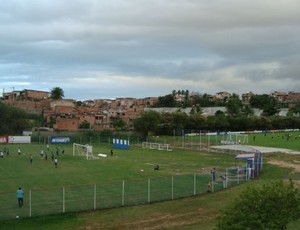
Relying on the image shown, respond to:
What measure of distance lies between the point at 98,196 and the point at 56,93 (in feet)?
553

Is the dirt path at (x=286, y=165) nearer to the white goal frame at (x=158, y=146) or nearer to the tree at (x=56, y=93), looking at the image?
the white goal frame at (x=158, y=146)

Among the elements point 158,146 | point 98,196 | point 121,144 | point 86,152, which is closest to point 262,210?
point 98,196

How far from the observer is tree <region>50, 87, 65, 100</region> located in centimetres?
19326

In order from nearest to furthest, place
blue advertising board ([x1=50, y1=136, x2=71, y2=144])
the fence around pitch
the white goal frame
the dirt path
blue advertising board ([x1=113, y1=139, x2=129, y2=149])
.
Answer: the fence around pitch < the dirt path < blue advertising board ([x1=113, y1=139, x2=129, y2=149]) < the white goal frame < blue advertising board ([x1=50, y1=136, x2=71, y2=144])

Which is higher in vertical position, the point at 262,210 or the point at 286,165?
the point at 262,210

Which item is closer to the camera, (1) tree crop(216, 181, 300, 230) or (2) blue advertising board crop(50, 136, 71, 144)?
(1) tree crop(216, 181, 300, 230)

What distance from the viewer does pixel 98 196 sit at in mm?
30453

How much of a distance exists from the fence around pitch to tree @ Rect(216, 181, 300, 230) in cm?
1385

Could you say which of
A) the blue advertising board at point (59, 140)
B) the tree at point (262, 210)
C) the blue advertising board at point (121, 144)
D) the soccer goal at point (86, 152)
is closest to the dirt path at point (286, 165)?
the soccer goal at point (86, 152)

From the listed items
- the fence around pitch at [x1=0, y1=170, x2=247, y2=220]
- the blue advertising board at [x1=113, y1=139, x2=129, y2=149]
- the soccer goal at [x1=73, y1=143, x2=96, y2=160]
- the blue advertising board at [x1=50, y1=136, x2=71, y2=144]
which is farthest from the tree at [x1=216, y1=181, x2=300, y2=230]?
the blue advertising board at [x1=50, y1=136, x2=71, y2=144]

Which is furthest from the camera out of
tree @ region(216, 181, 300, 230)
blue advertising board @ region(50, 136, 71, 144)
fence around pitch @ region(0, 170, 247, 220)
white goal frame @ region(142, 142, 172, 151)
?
blue advertising board @ region(50, 136, 71, 144)

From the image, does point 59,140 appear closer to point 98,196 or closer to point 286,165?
point 286,165

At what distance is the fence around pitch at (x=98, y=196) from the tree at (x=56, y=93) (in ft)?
533

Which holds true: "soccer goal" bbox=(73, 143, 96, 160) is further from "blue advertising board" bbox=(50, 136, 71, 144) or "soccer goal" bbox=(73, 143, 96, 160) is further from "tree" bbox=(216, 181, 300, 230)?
"tree" bbox=(216, 181, 300, 230)
